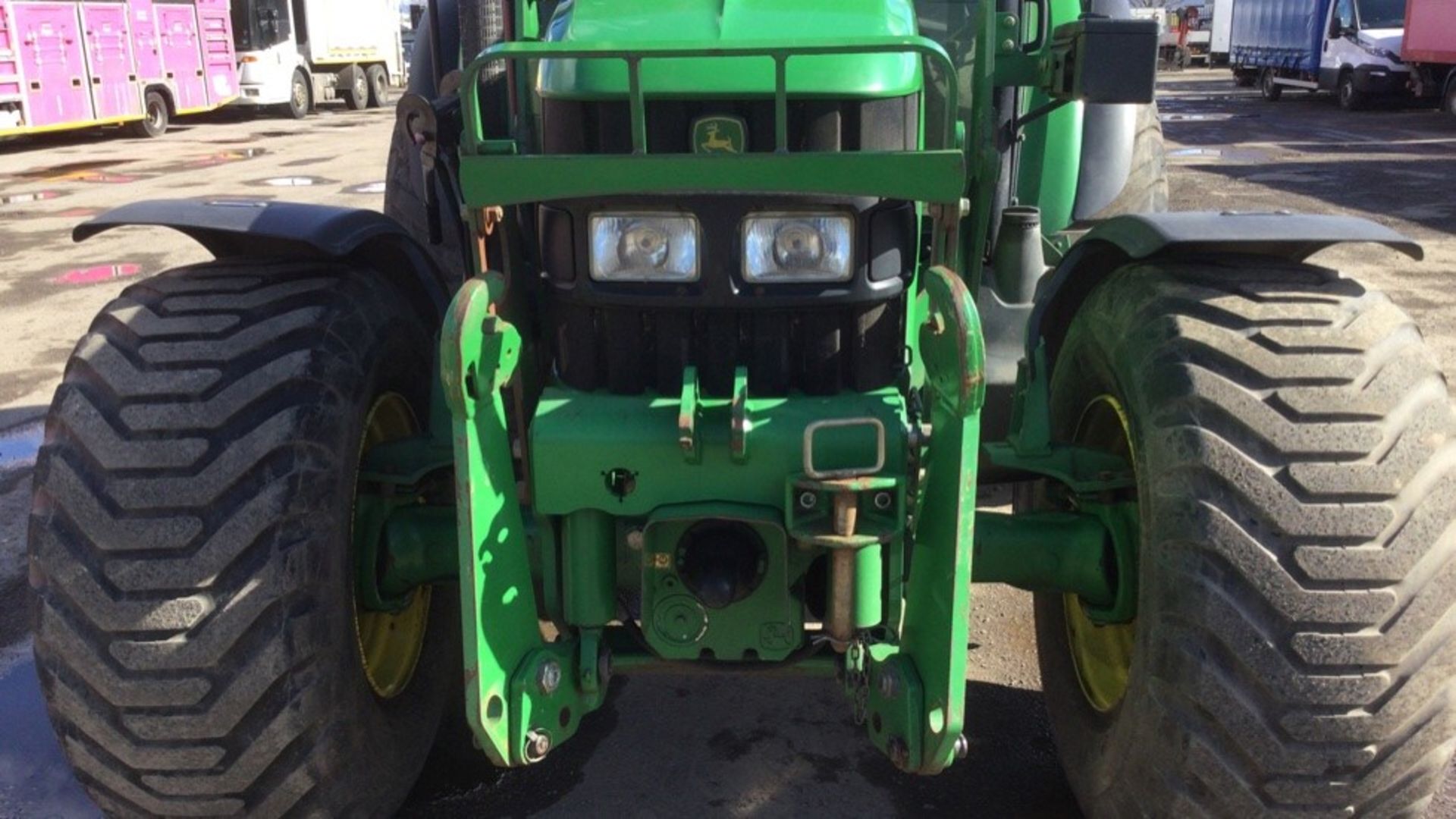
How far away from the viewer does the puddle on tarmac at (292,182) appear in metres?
15.5

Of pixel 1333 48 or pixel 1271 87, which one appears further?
pixel 1271 87

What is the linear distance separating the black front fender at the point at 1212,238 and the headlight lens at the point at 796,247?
658 mm

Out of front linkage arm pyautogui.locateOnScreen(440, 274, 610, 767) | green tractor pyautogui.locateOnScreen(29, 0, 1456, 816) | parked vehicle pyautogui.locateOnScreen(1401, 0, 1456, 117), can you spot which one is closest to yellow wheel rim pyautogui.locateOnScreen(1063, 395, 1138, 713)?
green tractor pyautogui.locateOnScreen(29, 0, 1456, 816)

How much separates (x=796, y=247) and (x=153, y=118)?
23.2 m

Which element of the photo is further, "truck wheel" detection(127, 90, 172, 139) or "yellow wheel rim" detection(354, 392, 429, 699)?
"truck wheel" detection(127, 90, 172, 139)

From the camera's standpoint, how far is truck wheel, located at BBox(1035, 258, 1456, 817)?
95.2 inches

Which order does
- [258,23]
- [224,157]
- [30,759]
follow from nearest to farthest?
[30,759]
[224,157]
[258,23]

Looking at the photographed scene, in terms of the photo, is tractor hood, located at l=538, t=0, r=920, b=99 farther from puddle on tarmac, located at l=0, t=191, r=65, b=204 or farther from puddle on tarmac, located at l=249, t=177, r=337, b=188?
puddle on tarmac, located at l=0, t=191, r=65, b=204

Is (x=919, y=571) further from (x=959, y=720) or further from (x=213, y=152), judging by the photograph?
(x=213, y=152)

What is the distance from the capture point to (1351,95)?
24.4 m

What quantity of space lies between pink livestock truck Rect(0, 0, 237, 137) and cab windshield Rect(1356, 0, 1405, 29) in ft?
69.7

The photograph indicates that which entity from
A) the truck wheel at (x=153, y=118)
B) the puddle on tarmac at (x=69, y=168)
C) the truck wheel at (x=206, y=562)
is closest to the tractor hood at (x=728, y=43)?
the truck wheel at (x=206, y=562)

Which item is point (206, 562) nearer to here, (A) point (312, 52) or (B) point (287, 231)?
(B) point (287, 231)

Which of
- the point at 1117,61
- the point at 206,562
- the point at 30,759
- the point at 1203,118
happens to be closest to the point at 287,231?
the point at 206,562
